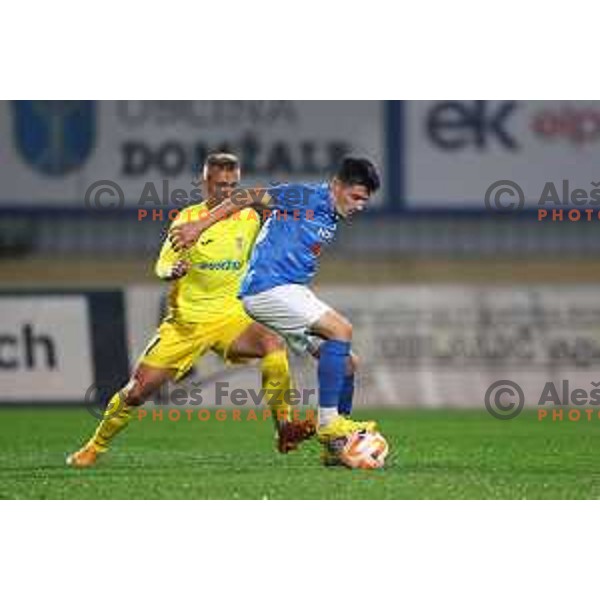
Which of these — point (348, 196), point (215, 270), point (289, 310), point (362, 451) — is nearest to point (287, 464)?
point (362, 451)

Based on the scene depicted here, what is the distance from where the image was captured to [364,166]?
330 inches

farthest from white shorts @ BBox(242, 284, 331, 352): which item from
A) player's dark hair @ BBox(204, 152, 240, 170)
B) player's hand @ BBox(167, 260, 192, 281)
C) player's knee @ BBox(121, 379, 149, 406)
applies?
player's dark hair @ BBox(204, 152, 240, 170)

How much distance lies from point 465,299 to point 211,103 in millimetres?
4153

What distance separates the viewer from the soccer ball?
27.5 ft

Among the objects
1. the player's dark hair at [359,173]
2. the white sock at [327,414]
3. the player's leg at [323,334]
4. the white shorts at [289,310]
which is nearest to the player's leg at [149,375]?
the white shorts at [289,310]

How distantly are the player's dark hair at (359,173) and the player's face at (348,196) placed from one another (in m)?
0.02

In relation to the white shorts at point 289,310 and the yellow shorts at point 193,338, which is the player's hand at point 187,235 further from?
the yellow shorts at point 193,338

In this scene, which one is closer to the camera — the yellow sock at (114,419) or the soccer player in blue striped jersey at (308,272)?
the soccer player in blue striped jersey at (308,272)

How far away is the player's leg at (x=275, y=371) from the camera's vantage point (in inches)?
349

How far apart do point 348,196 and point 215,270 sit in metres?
1.17

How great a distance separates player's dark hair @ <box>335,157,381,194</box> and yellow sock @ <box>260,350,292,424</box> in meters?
1.09

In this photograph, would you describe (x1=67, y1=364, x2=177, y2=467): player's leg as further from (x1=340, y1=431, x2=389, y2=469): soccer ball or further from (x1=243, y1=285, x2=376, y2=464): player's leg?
(x1=340, y1=431, x2=389, y2=469): soccer ball

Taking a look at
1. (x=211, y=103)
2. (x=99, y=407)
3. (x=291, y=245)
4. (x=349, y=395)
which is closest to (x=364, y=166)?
(x=291, y=245)

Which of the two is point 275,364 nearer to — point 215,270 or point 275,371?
point 275,371
